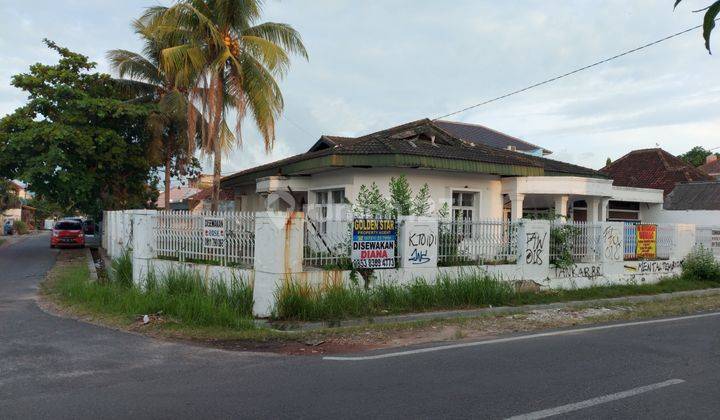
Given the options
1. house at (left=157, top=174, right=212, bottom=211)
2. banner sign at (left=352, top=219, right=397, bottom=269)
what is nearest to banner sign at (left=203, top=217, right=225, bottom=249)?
banner sign at (left=352, top=219, right=397, bottom=269)

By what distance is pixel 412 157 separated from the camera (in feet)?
47.8

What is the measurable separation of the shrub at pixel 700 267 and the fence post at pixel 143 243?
14845 mm

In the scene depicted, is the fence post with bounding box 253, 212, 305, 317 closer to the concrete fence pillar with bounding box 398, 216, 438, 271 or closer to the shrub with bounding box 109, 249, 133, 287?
the concrete fence pillar with bounding box 398, 216, 438, 271

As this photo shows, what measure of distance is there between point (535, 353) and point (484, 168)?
9.12m

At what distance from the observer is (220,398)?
5.46 m

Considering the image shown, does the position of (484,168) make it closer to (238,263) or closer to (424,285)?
(424,285)

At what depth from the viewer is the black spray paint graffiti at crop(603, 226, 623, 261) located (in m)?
14.6

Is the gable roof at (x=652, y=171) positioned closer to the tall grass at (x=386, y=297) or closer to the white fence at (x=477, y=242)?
the white fence at (x=477, y=242)

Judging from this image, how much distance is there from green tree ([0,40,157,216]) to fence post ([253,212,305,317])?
15409 mm

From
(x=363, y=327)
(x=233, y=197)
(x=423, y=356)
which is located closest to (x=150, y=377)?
(x=423, y=356)

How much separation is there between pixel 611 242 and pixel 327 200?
822 cm

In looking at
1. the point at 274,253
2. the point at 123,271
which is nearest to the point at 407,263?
the point at 274,253

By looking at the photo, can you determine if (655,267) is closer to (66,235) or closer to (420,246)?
(420,246)

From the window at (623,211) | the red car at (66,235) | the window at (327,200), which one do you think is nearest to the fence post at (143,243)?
the window at (327,200)
